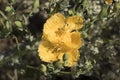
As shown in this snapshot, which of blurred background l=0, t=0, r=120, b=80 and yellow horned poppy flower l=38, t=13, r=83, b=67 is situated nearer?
yellow horned poppy flower l=38, t=13, r=83, b=67

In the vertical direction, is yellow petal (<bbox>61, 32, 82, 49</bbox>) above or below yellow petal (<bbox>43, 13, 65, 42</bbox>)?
below

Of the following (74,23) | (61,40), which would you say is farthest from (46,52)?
(74,23)

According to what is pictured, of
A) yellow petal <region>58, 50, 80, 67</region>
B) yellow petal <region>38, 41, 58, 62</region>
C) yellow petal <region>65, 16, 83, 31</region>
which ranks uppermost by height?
yellow petal <region>65, 16, 83, 31</region>

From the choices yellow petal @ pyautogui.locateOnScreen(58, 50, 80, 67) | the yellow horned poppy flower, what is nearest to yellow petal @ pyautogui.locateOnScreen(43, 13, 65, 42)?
the yellow horned poppy flower

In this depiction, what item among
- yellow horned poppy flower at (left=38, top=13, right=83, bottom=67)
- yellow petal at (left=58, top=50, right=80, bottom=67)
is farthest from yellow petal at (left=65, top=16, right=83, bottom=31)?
yellow petal at (left=58, top=50, right=80, bottom=67)

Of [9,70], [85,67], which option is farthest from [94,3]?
[9,70]

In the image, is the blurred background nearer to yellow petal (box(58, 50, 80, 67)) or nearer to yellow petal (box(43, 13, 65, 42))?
yellow petal (box(43, 13, 65, 42))

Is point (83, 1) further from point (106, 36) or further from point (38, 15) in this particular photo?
point (38, 15)

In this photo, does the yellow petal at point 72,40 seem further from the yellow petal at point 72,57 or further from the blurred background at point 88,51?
the blurred background at point 88,51

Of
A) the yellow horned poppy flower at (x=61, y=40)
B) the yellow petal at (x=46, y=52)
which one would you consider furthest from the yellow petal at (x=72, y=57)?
the yellow petal at (x=46, y=52)
